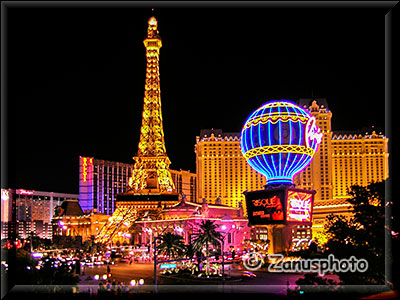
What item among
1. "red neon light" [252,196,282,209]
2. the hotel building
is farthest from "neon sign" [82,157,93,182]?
"red neon light" [252,196,282,209]

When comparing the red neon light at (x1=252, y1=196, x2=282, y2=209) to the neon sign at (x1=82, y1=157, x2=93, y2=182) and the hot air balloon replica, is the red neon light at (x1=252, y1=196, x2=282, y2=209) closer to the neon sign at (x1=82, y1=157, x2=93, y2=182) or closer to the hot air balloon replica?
the hot air balloon replica

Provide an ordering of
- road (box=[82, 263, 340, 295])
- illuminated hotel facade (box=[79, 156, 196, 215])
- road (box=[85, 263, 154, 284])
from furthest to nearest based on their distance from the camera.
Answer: illuminated hotel facade (box=[79, 156, 196, 215]), road (box=[85, 263, 154, 284]), road (box=[82, 263, 340, 295])

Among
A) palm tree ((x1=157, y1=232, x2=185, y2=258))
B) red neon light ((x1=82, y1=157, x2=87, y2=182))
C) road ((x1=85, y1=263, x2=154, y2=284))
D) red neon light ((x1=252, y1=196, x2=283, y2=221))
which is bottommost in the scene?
road ((x1=85, y1=263, x2=154, y2=284))

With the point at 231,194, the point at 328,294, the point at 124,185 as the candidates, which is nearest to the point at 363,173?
the point at 231,194

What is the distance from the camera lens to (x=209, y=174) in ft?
447

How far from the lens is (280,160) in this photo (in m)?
59.2

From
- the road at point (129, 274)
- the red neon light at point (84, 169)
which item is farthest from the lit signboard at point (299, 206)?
the red neon light at point (84, 169)

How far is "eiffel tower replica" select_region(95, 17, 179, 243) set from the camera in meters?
92.8

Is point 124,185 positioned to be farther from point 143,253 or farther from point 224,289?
point 224,289

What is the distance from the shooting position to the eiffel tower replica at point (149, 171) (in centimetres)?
9275

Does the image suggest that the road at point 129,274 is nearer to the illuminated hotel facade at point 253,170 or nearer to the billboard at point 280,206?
the billboard at point 280,206

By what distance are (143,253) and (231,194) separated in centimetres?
6564

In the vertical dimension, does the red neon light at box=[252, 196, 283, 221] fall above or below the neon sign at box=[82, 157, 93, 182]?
below

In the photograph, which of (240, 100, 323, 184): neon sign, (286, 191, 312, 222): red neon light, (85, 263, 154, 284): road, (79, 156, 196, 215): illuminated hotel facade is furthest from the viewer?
(79, 156, 196, 215): illuminated hotel facade
